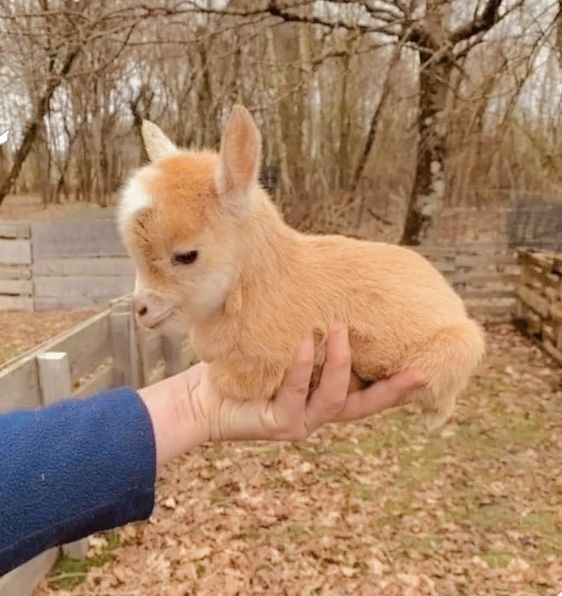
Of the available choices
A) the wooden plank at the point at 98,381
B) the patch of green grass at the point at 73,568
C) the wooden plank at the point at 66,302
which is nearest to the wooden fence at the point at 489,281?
the wooden plank at the point at 66,302

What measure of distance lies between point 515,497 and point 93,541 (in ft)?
5.98

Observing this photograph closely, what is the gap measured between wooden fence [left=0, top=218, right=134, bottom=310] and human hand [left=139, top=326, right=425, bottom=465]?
408 centimetres

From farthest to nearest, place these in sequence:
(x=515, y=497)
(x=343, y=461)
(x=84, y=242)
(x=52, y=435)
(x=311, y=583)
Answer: (x=84, y=242), (x=343, y=461), (x=515, y=497), (x=311, y=583), (x=52, y=435)

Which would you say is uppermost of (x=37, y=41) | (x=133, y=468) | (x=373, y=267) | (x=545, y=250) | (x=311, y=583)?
(x=37, y=41)

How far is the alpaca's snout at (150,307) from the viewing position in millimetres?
962

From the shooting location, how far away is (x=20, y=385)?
2.13m

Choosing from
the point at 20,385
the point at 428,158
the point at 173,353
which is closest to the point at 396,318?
the point at 20,385

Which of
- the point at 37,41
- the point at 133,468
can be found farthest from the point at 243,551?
the point at 37,41

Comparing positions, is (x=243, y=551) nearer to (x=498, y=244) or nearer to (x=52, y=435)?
(x=52, y=435)

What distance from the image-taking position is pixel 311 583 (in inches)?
96.9

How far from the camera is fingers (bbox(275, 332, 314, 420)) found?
985 millimetres

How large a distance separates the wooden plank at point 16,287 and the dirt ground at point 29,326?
14 cm

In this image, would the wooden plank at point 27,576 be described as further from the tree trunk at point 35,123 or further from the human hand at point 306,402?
the tree trunk at point 35,123

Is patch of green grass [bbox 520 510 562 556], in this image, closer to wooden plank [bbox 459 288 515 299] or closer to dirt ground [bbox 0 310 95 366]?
wooden plank [bbox 459 288 515 299]
